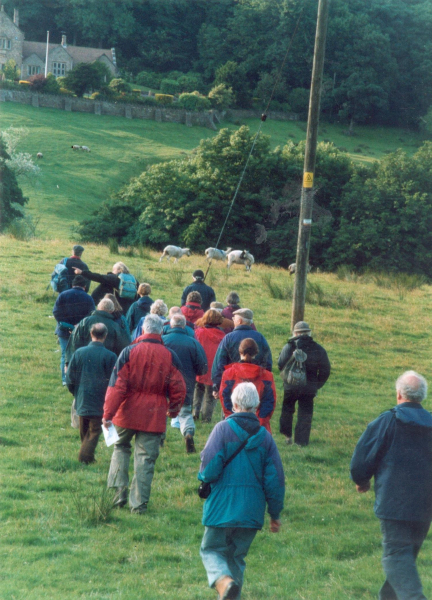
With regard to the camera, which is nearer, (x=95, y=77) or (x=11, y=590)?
(x=11, y=590)

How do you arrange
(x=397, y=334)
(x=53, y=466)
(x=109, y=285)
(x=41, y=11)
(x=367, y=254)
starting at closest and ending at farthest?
(x=53, y=466), (x=109, y=285), (x=397, y=334), (x=367, y=254), (x=41, y=11)

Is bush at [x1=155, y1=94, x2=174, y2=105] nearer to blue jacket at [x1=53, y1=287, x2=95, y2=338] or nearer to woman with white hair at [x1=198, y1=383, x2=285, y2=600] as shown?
blue jacket at [x1=53, y1=287, x2=95, y2=338]

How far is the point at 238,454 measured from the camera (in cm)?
534

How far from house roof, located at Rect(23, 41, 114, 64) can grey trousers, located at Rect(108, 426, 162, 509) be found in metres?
99.7

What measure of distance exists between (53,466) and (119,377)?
2044 millimetres

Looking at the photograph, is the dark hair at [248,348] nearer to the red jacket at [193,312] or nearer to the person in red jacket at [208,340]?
the person in red jacket at [208,340]

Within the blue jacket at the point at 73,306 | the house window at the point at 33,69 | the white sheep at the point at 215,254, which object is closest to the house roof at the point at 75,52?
the house window at the point at 33,69

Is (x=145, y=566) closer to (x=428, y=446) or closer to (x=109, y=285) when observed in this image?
(x=428, y=446)

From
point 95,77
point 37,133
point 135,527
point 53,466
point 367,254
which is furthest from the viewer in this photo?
point 95,77

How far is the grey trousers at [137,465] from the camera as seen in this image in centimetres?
741

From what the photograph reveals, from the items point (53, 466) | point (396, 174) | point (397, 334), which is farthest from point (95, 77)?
point (53, 466)

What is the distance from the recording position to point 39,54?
102m

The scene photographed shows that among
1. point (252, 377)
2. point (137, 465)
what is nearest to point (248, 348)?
point (252, 377)

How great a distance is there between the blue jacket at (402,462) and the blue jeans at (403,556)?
0.31ft
